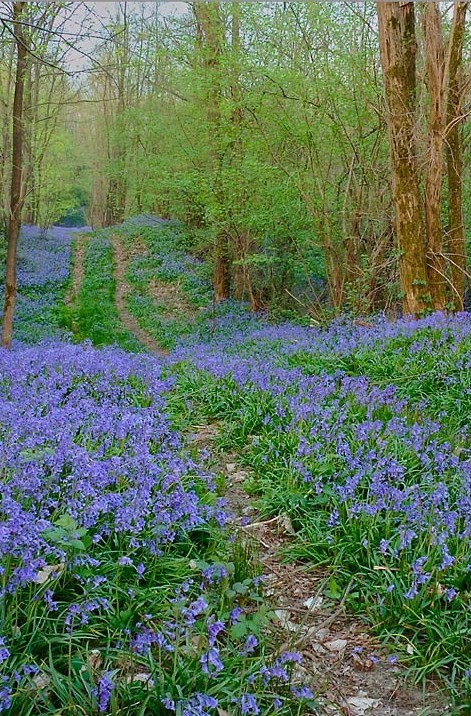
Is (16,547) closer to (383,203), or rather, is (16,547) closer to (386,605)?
(386,605)

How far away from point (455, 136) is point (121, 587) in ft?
38.6

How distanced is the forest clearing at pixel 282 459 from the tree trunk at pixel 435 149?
4cm

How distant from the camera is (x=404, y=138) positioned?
901 cm

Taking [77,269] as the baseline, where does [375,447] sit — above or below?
below

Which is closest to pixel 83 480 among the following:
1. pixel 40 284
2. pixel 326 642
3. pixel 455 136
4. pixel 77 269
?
pixel 326 642

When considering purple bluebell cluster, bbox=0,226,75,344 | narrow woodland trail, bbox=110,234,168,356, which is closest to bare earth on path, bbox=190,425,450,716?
purple bluebell cluster, bbox=0,226,75,344

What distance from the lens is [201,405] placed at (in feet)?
18.5

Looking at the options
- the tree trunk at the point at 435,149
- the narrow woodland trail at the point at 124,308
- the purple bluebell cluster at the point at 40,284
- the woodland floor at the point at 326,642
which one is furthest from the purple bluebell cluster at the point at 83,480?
the narrow woodland trail at the point at 124,308

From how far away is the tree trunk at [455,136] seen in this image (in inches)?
371

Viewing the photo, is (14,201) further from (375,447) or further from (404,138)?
(375,447)

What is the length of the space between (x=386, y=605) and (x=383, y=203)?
11.5 m

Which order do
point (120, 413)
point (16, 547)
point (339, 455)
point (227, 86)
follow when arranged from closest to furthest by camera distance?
point (16, 547)
point (339, 455)
point (120, 413)
point (227, 86)

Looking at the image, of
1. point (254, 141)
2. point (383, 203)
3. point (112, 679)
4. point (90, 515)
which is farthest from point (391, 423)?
point (254, 141)

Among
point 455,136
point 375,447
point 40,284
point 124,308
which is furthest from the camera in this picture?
point 40,284
